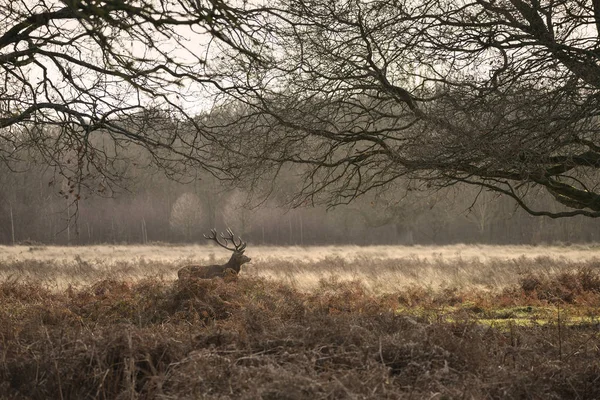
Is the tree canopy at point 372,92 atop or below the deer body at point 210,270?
atop

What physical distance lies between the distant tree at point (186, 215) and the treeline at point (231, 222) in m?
0.07

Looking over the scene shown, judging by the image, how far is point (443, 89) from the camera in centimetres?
1077

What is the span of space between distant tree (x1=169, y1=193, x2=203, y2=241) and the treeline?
0.07m

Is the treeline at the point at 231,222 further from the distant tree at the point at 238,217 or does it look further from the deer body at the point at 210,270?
the deer body at the point at 210,270

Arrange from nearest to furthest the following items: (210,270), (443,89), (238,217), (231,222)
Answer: (443,89) → (210,270) → (238,217) → (231,222)

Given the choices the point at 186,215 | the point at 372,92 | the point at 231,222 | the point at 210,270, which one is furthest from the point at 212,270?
the point at 186,215

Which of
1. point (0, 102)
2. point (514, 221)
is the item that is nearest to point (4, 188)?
point (514, 221)

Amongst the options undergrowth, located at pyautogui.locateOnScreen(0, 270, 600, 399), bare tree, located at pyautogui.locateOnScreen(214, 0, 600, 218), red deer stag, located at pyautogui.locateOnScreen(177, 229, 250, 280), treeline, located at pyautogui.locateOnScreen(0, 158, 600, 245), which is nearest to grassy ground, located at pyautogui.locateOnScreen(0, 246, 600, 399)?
undergrowth, located at pyautogui.locateOnScreen(0, 270, 600, 399)

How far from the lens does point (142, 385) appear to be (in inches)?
217

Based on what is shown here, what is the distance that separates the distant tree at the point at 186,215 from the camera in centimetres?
5031

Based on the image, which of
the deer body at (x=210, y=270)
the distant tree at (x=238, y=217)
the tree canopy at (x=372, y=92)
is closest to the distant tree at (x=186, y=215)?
the distant tree at (x=238, y=217)

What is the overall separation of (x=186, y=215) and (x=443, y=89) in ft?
135

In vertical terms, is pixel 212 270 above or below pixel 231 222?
below

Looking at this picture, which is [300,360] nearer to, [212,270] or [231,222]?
[212,270]
